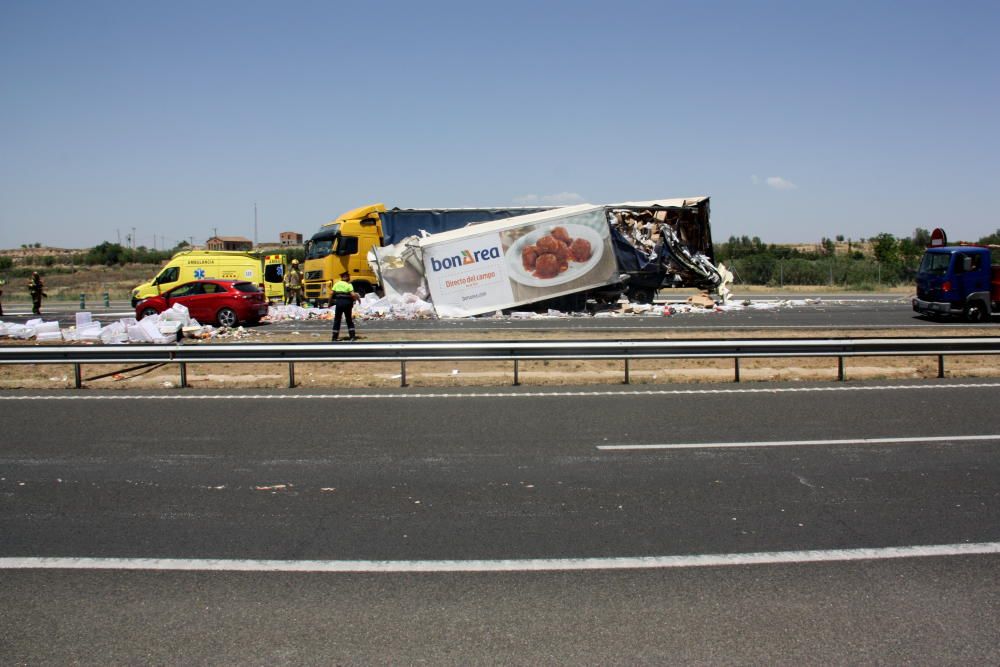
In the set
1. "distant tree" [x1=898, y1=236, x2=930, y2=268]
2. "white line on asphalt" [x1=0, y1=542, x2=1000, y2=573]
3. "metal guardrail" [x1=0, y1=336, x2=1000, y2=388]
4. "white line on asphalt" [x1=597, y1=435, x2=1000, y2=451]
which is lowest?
"white line on asphalt" [x1=0, y1=542, x2=1000, y2=573]

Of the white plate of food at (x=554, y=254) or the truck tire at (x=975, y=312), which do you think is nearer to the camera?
the truck tire at (x=975, y=312)

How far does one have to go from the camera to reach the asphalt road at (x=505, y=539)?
4.31 meters

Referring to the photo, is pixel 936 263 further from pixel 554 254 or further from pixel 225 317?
pixel 225 317

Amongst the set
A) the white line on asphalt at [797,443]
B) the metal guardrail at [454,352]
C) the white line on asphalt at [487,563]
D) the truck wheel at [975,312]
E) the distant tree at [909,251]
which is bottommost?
the white line on asphalt at [487,563]

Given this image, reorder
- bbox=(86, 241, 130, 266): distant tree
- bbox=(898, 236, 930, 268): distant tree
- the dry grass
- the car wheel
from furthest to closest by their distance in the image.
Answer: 1. bbox=(86, 241, 130, 266): distant tree
2. bbox=(898, 236, 930, 268): distant tree
3. the car wheel
4. the dry grass

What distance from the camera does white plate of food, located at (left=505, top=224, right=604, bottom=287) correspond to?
27.8m

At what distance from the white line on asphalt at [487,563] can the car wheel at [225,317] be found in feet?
66.6

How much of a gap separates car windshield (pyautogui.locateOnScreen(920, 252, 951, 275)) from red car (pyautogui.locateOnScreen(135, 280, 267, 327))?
65.3 feet

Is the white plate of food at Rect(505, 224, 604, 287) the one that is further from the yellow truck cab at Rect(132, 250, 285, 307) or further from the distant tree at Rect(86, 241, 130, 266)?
the distant tree at Rect(86, 241, 130, 266)

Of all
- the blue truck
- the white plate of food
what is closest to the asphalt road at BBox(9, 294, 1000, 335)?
the blue truck

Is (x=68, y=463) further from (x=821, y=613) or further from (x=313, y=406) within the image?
(x=821, y=613)

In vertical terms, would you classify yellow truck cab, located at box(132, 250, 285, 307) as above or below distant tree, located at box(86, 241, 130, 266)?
below

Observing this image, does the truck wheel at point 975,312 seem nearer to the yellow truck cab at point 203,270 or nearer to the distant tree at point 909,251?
the yellow truck cab at point 203,270

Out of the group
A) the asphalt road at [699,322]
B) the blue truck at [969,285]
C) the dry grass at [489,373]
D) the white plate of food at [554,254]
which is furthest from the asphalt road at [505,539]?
the white plate of food at [554,254]
